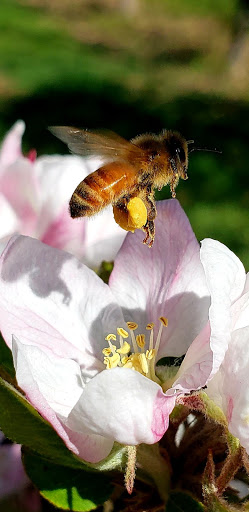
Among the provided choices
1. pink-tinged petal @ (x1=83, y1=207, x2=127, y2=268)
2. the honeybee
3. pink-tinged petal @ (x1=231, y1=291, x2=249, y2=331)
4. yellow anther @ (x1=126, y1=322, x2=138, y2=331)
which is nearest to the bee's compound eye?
the honeybee

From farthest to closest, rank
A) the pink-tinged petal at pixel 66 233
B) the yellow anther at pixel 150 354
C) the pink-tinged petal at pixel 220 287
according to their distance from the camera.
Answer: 1. the pink-tinged petal at pixel 66 233
2. the yellow anther at pixel 150 354
3. the pink-tinged petal at pixel 220 287

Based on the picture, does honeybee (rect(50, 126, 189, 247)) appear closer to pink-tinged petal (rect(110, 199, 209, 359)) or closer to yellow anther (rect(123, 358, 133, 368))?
pink-tinged petal (rect(110, 199, 209, 359))

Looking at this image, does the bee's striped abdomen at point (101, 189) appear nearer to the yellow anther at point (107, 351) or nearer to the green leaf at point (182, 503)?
the yellow anther at point (107, 351)

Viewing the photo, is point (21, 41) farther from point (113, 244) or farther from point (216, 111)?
point (113, 244)

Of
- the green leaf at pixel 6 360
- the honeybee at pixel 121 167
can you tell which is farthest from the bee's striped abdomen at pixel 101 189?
the green leaf at pixel 6 360

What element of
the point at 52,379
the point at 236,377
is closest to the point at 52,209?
the point at 52,379
